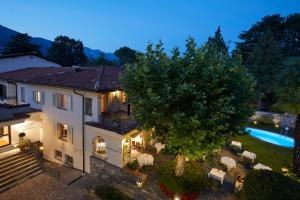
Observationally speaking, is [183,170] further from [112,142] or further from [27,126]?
[27,126]

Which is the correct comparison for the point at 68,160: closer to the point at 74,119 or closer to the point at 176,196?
the point at 74,119

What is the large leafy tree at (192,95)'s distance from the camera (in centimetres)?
967

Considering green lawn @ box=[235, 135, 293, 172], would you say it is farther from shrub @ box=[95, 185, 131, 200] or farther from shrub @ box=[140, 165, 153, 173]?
shrub @ box=[95, 185, 131, 200]

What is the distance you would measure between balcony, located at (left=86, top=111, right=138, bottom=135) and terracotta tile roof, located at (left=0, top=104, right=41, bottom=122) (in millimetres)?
6574

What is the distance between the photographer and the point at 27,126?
18.9m

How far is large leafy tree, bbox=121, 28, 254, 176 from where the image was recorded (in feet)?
31.7

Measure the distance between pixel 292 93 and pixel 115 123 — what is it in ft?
41.0

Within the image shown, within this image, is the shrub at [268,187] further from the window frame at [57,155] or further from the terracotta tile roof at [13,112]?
the terracotta tile roof at [13,112]

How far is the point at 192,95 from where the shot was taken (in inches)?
394

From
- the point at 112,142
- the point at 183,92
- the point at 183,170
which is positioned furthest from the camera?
the point at 112,142


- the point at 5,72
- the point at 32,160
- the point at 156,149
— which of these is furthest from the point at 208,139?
the point at 5,72

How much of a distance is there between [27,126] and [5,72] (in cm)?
1049

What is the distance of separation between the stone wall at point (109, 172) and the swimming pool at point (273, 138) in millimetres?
17301

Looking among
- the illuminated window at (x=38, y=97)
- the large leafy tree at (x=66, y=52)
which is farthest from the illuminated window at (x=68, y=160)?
the large leafy tree at (x=66, y=52)
